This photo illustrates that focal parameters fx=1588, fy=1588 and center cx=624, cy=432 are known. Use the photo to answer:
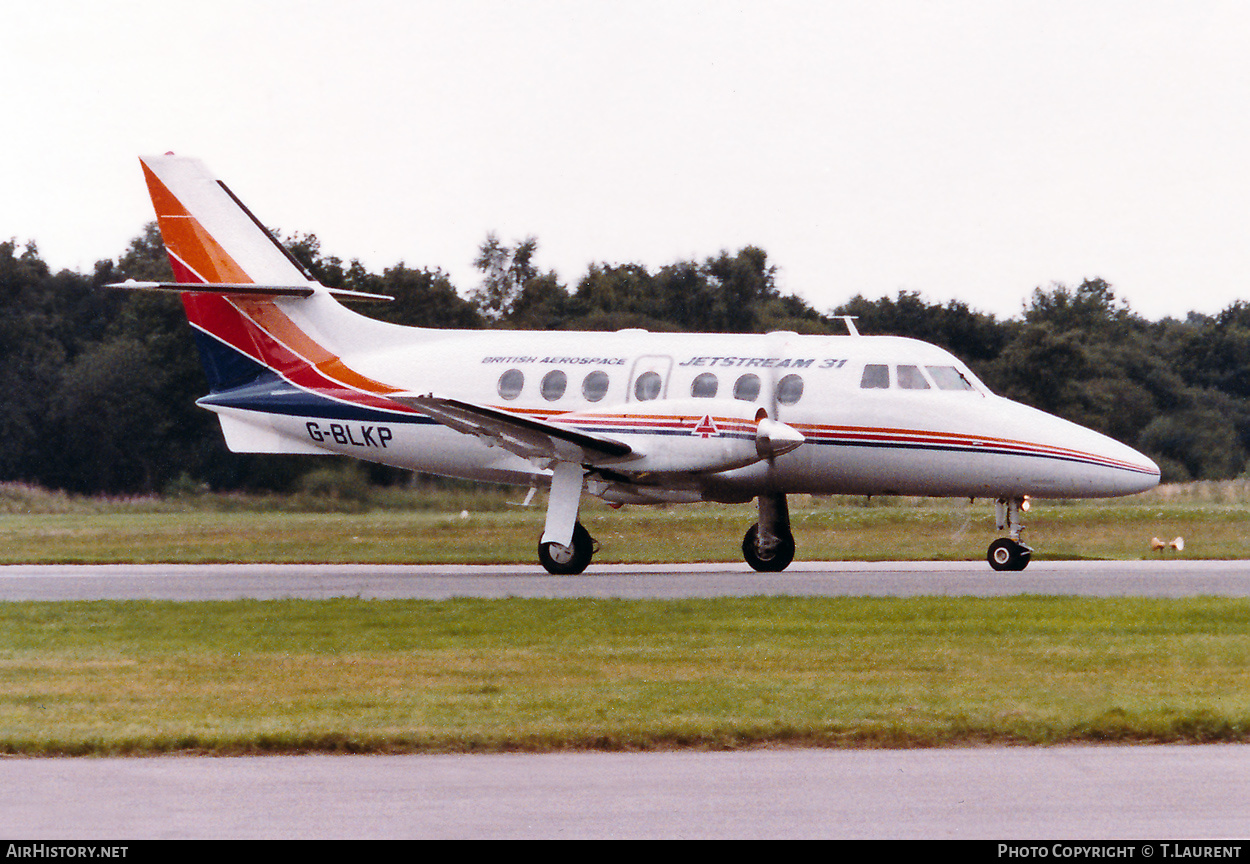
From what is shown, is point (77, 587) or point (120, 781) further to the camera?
point (77, 587)

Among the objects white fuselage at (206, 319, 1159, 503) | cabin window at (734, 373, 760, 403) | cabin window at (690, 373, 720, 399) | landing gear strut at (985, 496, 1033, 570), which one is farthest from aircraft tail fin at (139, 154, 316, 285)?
landing gear strut at (985, 496, 1033, 570)

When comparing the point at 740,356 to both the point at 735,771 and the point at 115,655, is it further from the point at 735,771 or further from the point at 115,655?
the point at 735,771

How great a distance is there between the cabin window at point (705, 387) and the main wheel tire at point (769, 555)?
2.44m

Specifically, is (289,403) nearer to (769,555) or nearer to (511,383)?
(511,383)

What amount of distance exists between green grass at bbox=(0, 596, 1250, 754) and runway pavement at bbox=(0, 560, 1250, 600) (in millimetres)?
1610

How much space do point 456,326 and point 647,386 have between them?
1693 cm

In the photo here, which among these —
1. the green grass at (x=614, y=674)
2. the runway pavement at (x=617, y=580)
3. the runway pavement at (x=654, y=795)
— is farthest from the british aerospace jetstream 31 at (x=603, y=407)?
the runway pavement at (x=654, y=795)

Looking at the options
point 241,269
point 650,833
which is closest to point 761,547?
point 241,269

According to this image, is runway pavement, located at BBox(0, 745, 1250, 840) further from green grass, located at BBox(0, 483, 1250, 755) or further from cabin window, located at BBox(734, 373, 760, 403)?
cabin window, located at BBox(734, 373, 760, 403)

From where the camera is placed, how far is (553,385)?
80.5 ft

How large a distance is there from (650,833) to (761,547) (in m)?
17.8

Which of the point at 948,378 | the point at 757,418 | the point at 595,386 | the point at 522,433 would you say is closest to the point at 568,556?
the point at 522,433

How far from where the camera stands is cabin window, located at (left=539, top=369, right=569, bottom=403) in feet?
80.2
